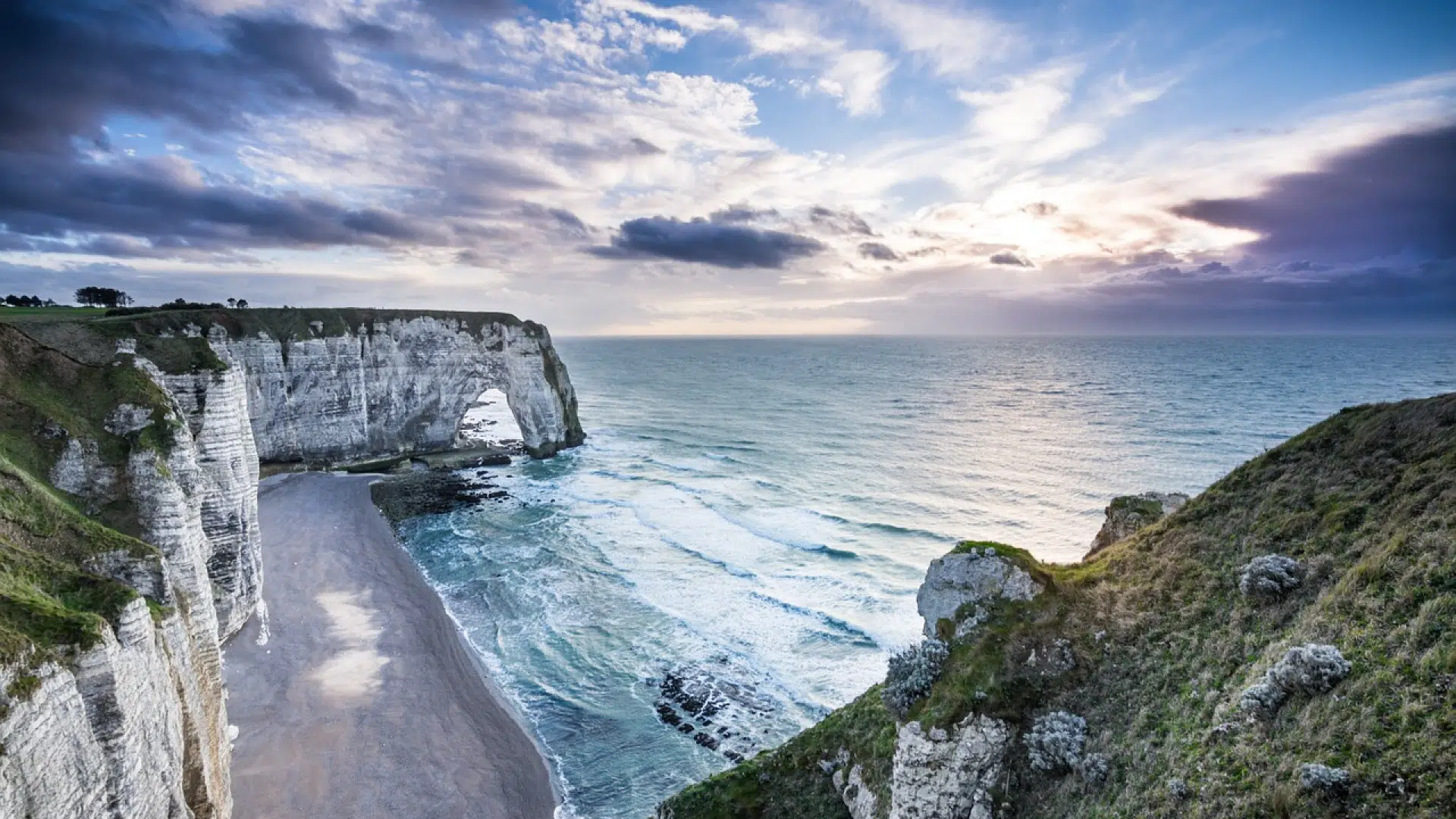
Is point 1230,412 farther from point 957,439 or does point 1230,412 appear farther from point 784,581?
point 784,581

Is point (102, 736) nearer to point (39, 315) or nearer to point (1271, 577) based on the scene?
point (1271, 577)

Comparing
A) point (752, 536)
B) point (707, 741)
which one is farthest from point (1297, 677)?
point (752, 536)

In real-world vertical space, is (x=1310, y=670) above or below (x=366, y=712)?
above

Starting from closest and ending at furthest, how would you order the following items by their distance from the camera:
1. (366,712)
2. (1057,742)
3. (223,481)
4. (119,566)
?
(1057,742), (119,566), (223,481), (366,712)

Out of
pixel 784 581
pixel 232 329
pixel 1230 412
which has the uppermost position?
pixel 232 329

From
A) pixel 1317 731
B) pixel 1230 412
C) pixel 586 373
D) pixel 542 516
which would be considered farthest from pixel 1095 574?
pixel 586 373

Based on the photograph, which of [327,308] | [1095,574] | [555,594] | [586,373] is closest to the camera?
[1095,574]
